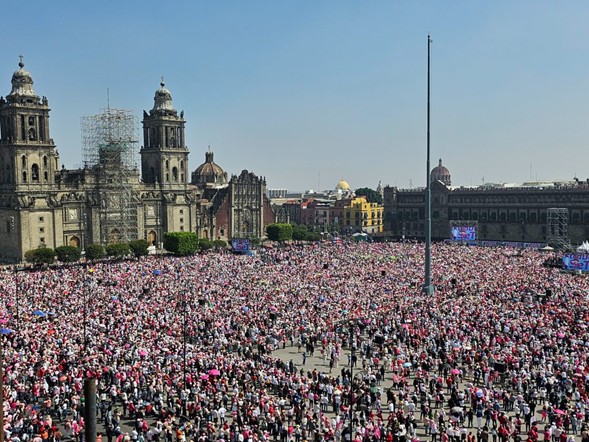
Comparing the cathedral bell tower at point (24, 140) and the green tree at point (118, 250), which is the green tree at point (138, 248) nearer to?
the green tree at point (118, 250)

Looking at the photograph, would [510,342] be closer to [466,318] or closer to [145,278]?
[466,318]

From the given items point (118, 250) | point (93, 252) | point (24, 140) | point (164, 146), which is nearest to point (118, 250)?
point (118, 250)

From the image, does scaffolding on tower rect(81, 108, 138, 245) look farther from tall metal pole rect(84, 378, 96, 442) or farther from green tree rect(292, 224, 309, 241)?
→ tall metal pole rect(84, 378, 96, 442)

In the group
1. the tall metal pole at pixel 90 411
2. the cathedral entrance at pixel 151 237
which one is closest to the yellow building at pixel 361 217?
the cathedral entrance at pixel 151 237

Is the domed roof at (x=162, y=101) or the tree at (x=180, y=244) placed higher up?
the domed roof at (x=162, y=101)

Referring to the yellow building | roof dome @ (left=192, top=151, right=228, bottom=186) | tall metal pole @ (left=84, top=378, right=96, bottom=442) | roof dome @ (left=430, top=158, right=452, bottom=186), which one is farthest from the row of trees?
roof dome @ (left=430, top=158, right=452, bottom=186)

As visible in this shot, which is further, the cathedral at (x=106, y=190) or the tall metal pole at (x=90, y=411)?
the cathedral at (x=106, y=190)
